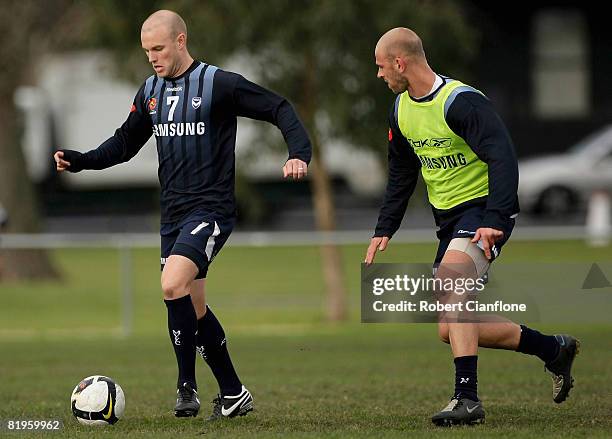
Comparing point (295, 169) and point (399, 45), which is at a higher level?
point (399, 45)

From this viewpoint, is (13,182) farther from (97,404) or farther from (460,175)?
(460,175)

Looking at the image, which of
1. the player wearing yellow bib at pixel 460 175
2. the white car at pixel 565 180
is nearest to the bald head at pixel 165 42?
the player wearing yellow bib at pixel 460 175

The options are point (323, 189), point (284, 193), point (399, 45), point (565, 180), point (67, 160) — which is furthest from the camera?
point (284, 193)

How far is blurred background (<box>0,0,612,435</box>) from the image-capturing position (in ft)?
40.4

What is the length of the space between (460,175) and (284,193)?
24122 mm

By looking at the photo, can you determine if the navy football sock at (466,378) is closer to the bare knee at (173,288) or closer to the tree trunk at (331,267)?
the bare knee at (173,288)

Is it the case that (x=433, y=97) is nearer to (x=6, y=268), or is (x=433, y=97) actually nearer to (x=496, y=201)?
(x=496, y=201)

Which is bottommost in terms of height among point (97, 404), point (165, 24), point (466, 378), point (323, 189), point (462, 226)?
point (97, 404)

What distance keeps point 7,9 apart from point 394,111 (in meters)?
17.8

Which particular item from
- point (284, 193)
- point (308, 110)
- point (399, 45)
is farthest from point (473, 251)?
point (284, 193)

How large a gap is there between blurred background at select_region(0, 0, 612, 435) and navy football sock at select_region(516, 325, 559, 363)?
0.37 meters

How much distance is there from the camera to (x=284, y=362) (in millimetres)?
12570

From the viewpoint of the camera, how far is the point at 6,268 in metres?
23.8

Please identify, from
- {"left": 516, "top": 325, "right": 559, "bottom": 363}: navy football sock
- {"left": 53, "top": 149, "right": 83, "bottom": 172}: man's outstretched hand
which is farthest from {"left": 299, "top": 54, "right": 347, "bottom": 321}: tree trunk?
{"left": 516, "top": 325, "right": 559, "bottom": 363}: navy football sock
